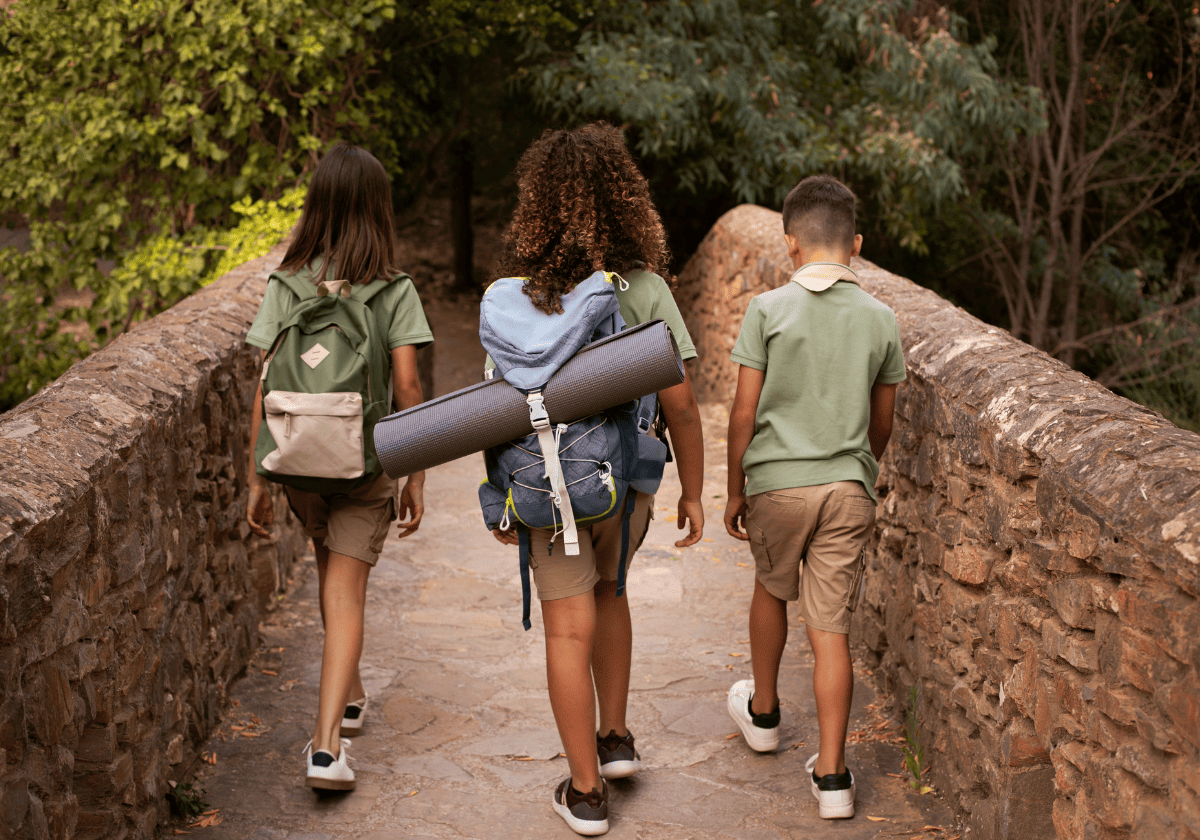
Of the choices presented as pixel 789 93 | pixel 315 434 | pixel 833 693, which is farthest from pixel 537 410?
pixel 789 93

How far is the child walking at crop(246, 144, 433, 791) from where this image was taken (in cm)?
315

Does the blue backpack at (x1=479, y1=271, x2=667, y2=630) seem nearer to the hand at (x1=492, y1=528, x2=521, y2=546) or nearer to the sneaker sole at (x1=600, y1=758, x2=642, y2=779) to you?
the hand at (x1=492, y1=528, x2=521, y2=546)

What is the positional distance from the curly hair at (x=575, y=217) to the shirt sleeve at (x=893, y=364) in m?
0.75

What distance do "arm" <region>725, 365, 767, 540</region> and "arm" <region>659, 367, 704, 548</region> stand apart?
12cm

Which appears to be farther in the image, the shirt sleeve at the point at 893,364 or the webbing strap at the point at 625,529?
the shirt sleeve at the point at 893,364

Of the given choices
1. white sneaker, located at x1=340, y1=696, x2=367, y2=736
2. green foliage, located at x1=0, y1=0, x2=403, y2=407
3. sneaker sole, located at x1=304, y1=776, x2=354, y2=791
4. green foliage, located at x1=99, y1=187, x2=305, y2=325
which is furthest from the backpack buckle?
green foliage, located at x1=0, y1=0, x2=403, y2=407

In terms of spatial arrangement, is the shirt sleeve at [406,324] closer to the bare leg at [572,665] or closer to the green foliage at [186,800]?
→ the bare leg at [572,665]

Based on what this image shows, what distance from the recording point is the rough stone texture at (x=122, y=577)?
7.06 ft

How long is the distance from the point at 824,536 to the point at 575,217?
3.74 ft

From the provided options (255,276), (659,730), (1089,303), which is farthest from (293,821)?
(1089,303)

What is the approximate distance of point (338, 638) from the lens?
10.6ft

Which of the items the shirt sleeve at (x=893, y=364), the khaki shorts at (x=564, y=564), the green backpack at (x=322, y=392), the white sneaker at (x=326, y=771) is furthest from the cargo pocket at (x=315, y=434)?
the shirt sleeve at (x=893, y=364)

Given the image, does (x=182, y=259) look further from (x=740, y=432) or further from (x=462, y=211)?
(x=462, y=211)

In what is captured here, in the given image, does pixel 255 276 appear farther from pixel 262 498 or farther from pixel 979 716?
pixel 979 716
